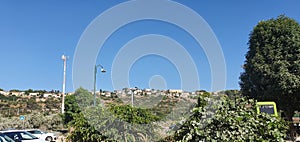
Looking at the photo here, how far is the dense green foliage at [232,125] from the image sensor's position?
4.86m

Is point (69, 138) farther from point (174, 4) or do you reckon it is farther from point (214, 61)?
point (174, 4)

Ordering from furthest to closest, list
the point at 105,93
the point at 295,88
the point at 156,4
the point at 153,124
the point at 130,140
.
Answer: the point at 295,88 < the point at 105,93 < the point at 156,4 < the point at 153,124 < the point at 130,140

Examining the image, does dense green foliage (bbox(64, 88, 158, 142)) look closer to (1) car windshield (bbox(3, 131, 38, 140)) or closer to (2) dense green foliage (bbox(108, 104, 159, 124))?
(2) dense green foliage (bbox(108, 104, 159, 124))

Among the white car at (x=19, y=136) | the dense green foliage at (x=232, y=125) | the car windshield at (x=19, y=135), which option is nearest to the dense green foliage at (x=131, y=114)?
the dense green foliage at (x=232, y=125)

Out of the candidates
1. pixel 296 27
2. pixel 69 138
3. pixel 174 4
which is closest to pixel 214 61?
pixel 174 4

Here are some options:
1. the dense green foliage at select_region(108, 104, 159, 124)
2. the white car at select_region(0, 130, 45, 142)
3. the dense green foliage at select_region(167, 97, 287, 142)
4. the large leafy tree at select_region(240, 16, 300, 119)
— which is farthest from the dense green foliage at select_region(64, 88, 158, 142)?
the large leafy tree at select_region(240, 16, 300, 119)

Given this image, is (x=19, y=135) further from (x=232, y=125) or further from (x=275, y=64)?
(x=275, y=64)

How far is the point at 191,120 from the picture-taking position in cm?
533

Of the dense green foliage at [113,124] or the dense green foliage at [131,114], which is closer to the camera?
the dense green foliage at [113,124]

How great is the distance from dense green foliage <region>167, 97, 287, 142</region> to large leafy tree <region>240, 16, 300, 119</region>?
39.2ft

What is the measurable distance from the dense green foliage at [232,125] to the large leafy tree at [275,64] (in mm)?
11943

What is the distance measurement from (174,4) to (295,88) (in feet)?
36.8

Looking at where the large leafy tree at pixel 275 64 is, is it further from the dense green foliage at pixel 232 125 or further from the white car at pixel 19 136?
the white car at pixel 19 136

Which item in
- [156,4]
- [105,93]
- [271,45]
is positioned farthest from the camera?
[271,45]
